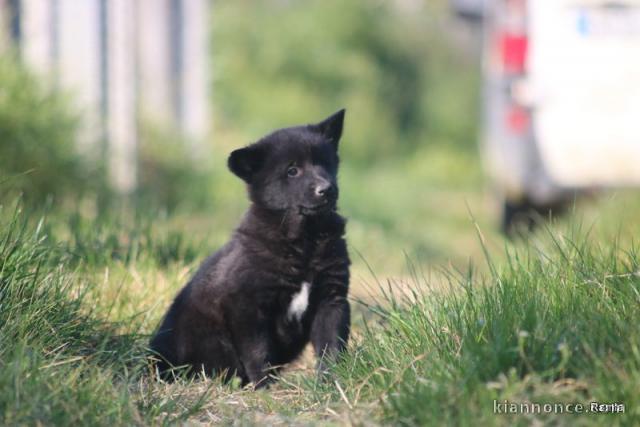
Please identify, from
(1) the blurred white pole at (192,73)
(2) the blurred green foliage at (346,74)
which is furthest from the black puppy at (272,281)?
(2) the blurred green foliage at (346,74)

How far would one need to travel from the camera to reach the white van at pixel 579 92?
27.3 feet

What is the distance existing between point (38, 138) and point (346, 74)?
387 inches

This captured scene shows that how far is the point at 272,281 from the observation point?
409 cm

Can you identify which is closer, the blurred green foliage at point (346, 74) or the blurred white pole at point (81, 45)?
the blurred white pole at point (81, 45)

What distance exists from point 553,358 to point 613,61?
18.5 feet

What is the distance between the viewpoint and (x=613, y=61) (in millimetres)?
8336

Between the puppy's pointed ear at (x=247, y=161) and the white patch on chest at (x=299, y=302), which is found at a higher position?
the puppy's pointed ear at (x=247, y=161)

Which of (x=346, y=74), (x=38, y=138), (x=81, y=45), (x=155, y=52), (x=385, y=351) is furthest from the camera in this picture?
(x=346, y=74)

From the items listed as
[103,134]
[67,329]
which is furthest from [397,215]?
[67,329]

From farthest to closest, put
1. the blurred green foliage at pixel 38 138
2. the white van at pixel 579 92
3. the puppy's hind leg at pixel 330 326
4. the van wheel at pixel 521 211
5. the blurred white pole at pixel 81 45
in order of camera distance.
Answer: the van wheel at pixel 521 211, the blurred white pole at pixel 81 45, the white van at pixel 579 92, the blurred green foliage at pixel 38 138, the puppy's hind leg at pixel 330 326

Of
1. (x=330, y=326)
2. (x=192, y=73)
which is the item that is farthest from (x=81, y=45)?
(x=330, y=326)

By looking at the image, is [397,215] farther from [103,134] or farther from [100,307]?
[100,307]

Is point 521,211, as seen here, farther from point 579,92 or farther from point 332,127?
point 332,127

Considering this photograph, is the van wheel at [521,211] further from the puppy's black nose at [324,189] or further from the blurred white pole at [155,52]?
the puppy's black nose at [324,189]
